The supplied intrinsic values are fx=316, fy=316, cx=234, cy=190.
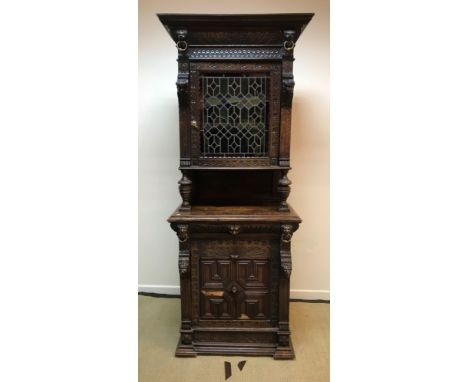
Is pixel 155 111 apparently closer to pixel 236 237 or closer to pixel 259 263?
pixel 236 237

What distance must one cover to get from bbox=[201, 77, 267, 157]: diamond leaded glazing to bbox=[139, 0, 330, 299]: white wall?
2.10ft

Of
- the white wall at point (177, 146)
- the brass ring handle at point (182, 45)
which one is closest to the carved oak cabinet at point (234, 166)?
the brass ring handle at point (182, 45)

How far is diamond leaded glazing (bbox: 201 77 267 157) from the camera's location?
5.96ft

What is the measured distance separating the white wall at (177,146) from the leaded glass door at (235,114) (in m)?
0.64

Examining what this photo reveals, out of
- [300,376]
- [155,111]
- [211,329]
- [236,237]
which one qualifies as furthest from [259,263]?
[155,111]

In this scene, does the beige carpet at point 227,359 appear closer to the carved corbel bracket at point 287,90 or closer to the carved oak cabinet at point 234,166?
the carved oak cabinet at point 234,166

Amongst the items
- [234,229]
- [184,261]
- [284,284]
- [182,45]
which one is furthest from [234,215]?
[182,45]

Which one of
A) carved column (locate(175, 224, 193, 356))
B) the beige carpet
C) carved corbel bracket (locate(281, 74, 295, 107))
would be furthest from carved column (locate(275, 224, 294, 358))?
carved corbel bracket (locate(281, 74, 295, 107))

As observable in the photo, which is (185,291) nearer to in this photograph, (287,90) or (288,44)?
(287,90)

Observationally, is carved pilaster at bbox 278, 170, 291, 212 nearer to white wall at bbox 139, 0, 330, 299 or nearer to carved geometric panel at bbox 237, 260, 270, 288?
carved geometric panel at bbox 237, 260, 270, 288

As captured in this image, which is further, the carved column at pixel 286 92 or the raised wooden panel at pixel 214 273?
the raised wooden panel at pixel 214 273

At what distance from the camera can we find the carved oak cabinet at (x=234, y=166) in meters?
1.76

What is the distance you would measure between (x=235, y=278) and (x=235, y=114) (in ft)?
3.17

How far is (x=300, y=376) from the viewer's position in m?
1.75
